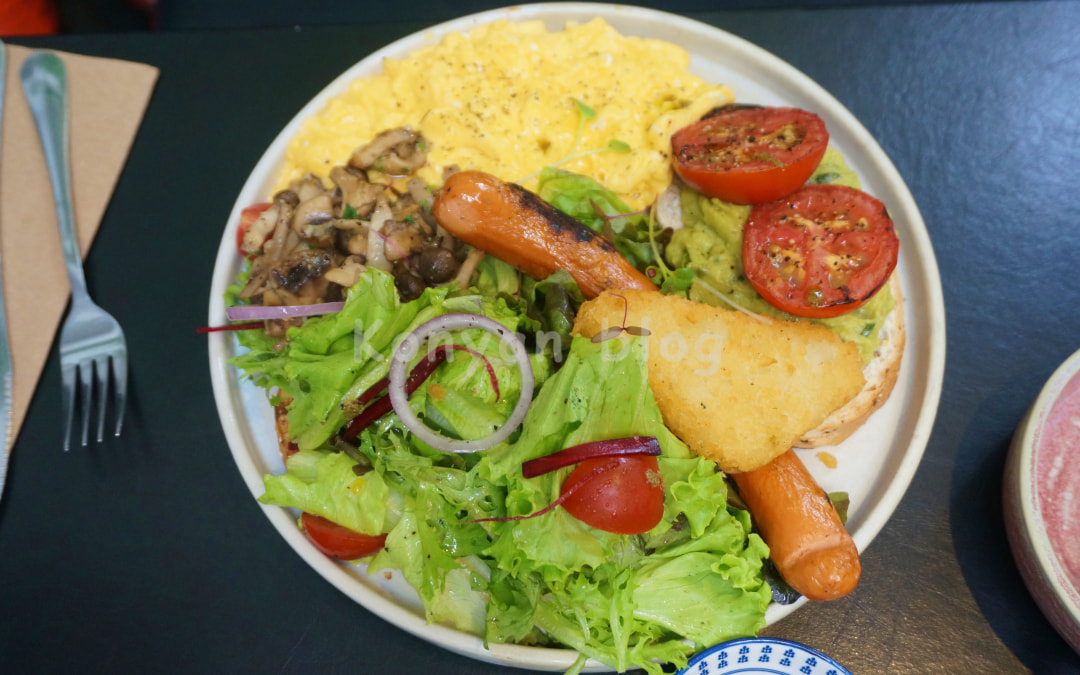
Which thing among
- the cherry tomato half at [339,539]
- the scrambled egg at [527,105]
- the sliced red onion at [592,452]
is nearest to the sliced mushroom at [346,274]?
the scrambled egg at [527,105]

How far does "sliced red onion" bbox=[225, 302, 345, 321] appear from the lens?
225cm

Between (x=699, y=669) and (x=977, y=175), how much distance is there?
2.61 meters

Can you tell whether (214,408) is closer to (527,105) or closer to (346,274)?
(346,274)

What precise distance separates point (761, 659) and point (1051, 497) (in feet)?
3.82

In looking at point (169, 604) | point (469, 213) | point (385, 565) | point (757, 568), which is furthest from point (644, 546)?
point (169, 604)

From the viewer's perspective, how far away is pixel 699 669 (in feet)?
5.96

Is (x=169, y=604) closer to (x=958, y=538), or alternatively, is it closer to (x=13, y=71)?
(x=13, y=71)

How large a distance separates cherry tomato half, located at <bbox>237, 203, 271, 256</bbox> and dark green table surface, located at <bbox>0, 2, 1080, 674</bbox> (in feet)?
1.42

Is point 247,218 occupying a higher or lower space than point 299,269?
higher

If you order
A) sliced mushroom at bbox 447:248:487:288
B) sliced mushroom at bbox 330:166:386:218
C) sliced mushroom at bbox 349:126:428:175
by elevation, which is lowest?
sliced mushroom at bbox 447:248:487:288

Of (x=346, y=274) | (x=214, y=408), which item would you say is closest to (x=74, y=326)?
(x=214, y=408)

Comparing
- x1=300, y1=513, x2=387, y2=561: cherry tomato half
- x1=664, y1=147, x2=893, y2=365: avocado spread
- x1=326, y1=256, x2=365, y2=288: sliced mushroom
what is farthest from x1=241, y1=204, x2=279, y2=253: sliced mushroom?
x1=664, y1=147, x2=893, y2=365: avocado spread

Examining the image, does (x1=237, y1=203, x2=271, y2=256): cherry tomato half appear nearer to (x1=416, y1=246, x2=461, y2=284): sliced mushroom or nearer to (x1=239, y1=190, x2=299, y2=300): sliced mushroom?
(x1=239, y1=190, x2=299, y2=300): sliced mushroom

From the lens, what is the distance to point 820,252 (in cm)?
214
